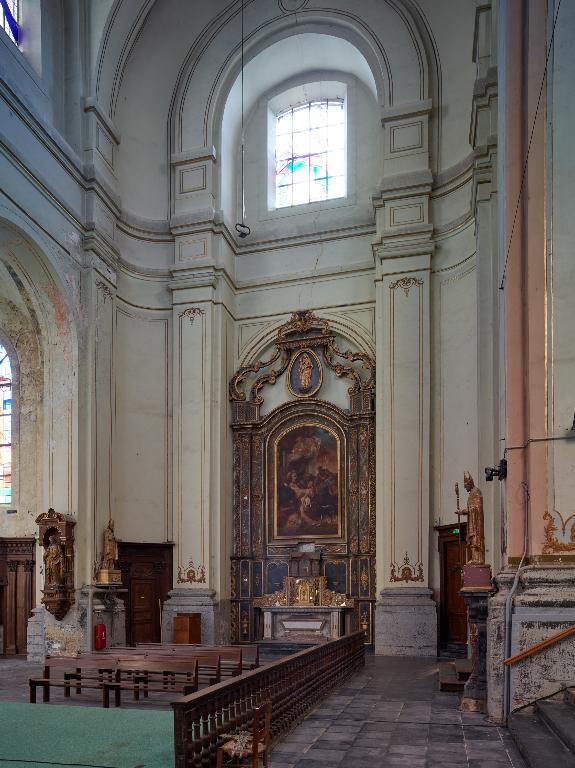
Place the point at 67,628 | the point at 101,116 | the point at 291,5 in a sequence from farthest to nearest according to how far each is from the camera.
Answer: the point at 291,5 → the point at 101,116 → the point at 67,628

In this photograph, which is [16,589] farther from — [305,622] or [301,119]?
[301,119]

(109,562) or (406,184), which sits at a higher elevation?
(406,184)

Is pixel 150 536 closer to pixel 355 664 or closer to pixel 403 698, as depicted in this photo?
pixel 355 664

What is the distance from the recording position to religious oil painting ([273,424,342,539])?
16.6m

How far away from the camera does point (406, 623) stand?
1486 centimetres

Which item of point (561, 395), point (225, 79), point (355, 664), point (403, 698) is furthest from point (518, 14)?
point (225, 79)

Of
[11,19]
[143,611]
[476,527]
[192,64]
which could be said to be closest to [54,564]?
[143,611]

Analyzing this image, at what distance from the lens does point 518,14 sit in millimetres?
8945

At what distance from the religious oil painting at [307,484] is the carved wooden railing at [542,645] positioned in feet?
30.5

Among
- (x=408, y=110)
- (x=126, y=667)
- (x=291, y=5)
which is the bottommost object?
(x=126, y=667)

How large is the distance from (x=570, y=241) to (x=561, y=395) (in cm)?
161

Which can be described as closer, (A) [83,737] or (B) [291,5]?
(A) [83,737]

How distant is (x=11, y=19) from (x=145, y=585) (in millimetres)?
11348

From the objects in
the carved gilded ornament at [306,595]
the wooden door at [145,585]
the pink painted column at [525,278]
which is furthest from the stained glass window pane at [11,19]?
the carved gilded ornament at [306,595]
